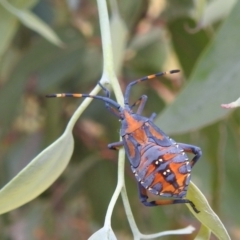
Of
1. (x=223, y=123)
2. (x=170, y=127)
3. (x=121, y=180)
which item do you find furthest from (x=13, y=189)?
(x=223, y=123)

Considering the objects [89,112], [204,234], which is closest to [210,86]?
[204,234]

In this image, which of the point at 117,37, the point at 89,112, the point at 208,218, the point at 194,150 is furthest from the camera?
the point at 89,112

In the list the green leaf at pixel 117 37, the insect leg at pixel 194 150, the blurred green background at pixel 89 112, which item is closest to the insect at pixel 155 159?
the insect leg at pixel 194 150

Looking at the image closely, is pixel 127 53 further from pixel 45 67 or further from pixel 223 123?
pixel 223 123

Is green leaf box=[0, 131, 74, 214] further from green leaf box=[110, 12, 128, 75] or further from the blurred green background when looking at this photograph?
the blurred green background

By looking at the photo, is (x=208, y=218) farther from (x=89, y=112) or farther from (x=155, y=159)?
(x=89, y=112)

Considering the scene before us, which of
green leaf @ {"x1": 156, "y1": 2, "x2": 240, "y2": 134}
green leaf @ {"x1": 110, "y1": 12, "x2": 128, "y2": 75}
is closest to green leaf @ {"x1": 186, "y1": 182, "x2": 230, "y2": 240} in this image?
green leaf @ {"x1": 156, "y1": 2, "x2": 240, "y2": 134}
